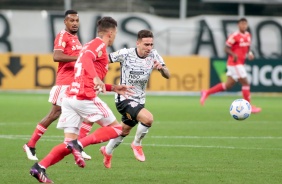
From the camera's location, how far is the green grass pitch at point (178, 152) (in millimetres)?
9781

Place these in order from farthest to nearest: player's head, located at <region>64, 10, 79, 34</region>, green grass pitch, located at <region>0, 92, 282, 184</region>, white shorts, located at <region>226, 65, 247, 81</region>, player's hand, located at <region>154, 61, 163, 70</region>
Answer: white shorts, located at <region>226, 65, 247, 81</region> < player's head, located at <region>64, 10, 79, 34</region> < player's hand, located at <region>154, 61, 163, 70</region> < green grass pitch, located at <region>0, 92, 282, 184</region>

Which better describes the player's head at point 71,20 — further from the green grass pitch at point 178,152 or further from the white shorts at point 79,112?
the white shorts at point 79,112

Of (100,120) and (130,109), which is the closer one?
(100,120)

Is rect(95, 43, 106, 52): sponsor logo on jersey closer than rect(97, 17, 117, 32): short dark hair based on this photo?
Yes

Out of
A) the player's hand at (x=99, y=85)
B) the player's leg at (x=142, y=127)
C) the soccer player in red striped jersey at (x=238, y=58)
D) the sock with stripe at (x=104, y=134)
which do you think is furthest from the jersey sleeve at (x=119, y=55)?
the soccer player in red striped jersey at (x=238, y=58)

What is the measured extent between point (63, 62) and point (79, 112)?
8.60ft

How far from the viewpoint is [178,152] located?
490 inches

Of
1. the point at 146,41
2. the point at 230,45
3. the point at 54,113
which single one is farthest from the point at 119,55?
the point at 230,45

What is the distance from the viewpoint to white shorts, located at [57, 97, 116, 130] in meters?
9.43

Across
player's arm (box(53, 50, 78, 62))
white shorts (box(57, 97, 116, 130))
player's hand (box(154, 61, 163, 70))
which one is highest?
player's arm (box(53, 50, 78, 62))

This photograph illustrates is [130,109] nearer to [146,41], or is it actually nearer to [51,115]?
[146,41]

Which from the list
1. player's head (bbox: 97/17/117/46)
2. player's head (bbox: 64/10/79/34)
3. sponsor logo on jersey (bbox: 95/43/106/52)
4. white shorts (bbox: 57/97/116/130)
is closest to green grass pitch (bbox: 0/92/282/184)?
white shorts (bbox: 57/97/116/130)

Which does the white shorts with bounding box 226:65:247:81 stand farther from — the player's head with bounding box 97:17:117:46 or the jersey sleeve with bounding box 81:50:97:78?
the jersey sleeve with bounding box 81:50:97:78

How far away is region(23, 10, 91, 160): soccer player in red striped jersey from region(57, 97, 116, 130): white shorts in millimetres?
2286
